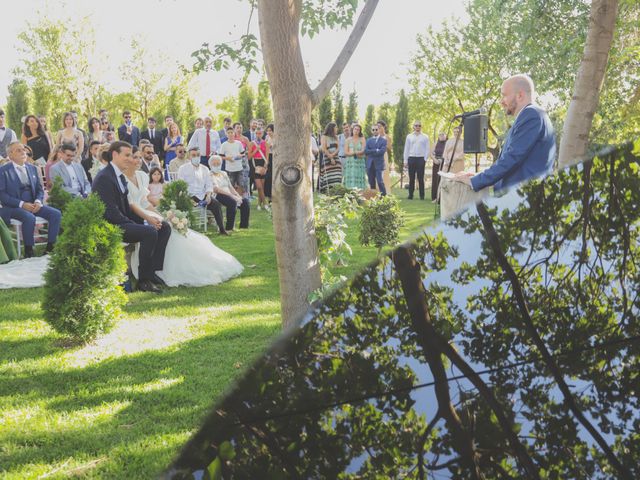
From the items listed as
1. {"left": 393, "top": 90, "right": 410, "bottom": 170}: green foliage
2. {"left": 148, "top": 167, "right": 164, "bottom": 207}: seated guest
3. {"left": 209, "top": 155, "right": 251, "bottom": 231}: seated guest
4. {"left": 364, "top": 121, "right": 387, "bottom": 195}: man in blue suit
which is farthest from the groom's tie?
{"left": 393, "top": 90, "right": 410, "bottom": 170}: green foliage

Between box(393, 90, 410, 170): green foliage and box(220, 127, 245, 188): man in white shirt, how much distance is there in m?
15.2

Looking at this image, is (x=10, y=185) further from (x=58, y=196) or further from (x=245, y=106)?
(x=245, y=106)

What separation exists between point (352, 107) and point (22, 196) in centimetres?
2709

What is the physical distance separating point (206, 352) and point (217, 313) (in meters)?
1.32

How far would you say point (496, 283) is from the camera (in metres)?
0.81

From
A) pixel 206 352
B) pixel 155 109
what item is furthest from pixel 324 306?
pixel 155 109

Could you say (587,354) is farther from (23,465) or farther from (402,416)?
(23,465)

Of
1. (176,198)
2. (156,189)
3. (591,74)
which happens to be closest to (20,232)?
(176,198)

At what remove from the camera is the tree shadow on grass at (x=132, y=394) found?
11.6 feet

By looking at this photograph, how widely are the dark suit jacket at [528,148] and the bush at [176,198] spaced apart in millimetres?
6268

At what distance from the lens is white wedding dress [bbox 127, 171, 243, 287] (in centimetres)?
810

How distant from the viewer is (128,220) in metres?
7.75

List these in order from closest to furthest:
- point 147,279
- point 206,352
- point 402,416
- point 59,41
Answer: point 402,416, point 206,352, point 147,279, point 59,41

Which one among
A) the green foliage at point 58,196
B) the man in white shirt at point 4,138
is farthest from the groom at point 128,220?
the man in white shirt at point 4,138
